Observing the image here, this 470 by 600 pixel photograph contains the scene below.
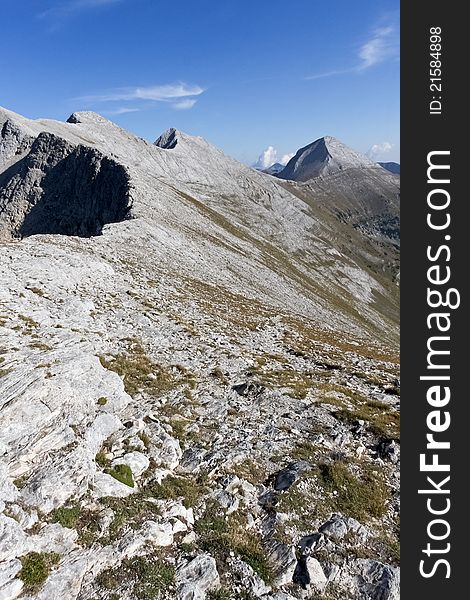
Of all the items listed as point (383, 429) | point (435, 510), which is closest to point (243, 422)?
point (383, 429)

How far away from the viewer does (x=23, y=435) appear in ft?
42.5

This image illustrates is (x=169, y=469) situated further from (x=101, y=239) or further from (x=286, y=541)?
(x=101, y=239)

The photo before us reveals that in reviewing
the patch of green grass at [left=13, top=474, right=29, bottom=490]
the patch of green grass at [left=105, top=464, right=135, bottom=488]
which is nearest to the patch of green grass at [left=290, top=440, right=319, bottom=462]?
the patch of green grass at [left=105, top=464, right=135, bottom=488]

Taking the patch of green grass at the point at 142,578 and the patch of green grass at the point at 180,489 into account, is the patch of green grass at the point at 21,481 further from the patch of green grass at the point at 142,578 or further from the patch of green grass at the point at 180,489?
the patch of green grass at the point at 180,489

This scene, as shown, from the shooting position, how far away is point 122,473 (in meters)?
13.4

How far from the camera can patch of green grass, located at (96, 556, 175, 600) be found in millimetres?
9680

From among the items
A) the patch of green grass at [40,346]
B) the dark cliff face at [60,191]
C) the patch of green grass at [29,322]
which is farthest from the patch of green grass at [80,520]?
the dark cliff face at [60,191]

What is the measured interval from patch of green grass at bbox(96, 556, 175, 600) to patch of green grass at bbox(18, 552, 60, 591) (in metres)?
1.28

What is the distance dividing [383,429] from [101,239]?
40.0 metres

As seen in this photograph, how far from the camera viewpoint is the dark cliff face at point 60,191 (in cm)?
9606

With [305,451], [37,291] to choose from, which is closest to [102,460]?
[305,451]

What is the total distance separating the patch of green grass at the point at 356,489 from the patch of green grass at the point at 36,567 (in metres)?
9.01

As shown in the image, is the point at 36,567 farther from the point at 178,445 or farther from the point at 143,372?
the point at 143,372

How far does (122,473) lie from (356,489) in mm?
8598
